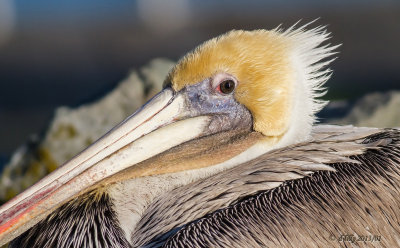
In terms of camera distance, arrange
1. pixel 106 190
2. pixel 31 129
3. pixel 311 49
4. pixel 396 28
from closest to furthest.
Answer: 1. pixel 106 190
2. pixel 311 49
3. pixel 31 129
4. pixel 396 28

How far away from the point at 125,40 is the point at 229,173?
15.0 metres

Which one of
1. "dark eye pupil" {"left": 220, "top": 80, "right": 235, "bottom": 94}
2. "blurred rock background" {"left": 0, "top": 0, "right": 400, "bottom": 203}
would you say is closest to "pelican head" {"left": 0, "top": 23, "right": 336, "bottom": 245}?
"dark eye pupil" {"left": 220, "top": 80, "right": 235, "bottom": 94}

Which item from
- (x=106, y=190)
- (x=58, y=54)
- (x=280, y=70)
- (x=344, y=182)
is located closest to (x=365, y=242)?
(x=344, y=182)

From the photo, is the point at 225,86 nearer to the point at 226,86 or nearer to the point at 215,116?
the point at 226,86

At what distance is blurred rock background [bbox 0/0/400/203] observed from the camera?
A: 14.3 m

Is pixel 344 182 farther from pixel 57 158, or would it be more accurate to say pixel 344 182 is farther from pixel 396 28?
pixel 396 28

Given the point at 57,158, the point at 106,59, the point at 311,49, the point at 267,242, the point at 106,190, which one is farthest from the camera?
the point at 106,59

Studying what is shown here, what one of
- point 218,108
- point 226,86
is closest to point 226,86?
point 226,86

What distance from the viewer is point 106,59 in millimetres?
16750

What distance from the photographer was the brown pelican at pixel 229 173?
3.53 m

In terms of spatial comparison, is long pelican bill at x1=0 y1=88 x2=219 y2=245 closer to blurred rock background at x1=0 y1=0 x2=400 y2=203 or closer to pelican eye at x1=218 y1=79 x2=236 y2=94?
pelican eye at x1=218 y1=79 x2=236 y2=94

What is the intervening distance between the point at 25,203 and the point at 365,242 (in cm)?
163

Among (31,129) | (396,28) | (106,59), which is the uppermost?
(396,28)

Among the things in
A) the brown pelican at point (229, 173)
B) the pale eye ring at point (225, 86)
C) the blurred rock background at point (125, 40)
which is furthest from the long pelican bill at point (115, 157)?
the blurred rock background at point (125, 40)
